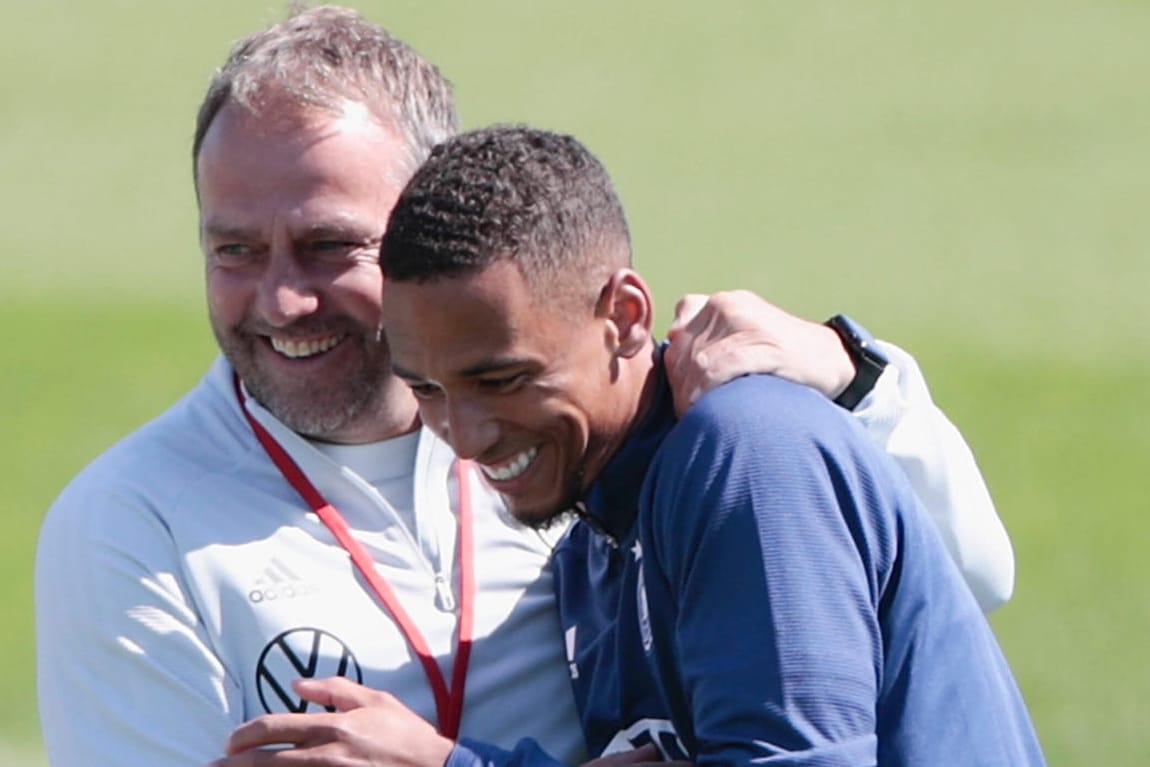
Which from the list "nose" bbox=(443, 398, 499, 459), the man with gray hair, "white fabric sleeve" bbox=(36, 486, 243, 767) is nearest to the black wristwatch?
the man with gray hair

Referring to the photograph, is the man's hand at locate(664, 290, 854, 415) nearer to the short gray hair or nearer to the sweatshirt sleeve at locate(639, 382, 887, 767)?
the sweatshirt sleeve at locate(639, 382, 887, 767)

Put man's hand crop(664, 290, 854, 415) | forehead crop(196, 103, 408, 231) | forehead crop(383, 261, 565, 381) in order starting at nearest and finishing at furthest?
1. forehead crop(383, 261, 565, 381)
2. man's hand crop(664, 290, 854, 415)
3. forehead crop(196, 103, 408, 231)

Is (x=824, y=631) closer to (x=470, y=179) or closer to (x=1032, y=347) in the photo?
(x=470, y=179)

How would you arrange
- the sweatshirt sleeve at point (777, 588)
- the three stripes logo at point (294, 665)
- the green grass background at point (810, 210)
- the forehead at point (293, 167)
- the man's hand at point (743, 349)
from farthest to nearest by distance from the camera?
the green grass background at point (810, 210)
the forehead at point (293, 167)
the three stripes logo at point (294, 665)
the man's hand at point (743, 349)
the sweatshirt sleeve at point (777, 588)

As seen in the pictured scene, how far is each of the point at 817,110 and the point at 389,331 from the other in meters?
11.4

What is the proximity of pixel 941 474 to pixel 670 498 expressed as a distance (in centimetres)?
73

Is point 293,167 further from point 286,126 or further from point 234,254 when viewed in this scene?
point 234,254

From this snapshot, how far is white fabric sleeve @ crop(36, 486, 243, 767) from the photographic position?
11.1 feet

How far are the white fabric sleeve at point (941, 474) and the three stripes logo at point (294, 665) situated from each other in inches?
37.1

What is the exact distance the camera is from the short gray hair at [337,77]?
370 cm

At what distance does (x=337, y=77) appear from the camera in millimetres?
3764

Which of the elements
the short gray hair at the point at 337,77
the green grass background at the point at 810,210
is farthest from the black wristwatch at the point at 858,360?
the green grass background at the point at 810,210

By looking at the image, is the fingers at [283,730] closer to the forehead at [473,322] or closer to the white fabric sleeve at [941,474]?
the forehead at [473,322]

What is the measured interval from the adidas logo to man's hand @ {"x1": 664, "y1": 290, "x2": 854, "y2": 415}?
28.3 inches
